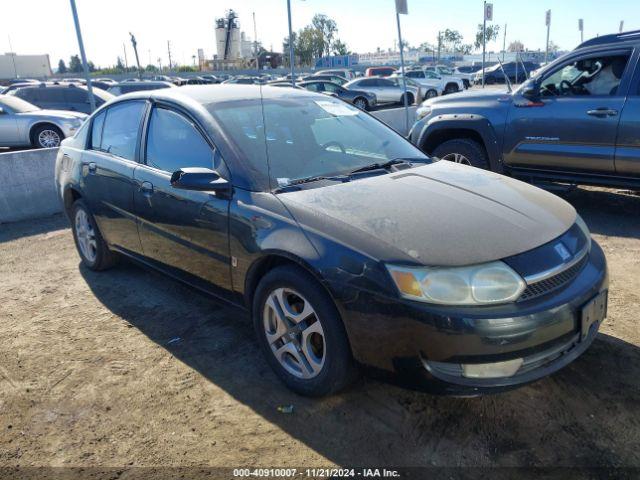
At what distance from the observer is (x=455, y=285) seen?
2.29 metres

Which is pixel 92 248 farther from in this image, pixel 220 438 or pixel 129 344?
pixel 220 438

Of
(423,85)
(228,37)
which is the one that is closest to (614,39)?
(423,85)

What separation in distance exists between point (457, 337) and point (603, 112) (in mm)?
4289

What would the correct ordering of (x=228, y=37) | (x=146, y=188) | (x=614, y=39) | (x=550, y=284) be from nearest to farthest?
1. (x=550, y=284)
2. (x=146, y=188)
3. (x=614, y=39)
4. (x=228, y=37)

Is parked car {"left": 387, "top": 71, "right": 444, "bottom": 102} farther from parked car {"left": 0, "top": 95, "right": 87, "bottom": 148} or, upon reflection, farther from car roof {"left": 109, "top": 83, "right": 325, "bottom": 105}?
car roof {"left": 109, "top": 83, "right": 325, "bottom": 105}

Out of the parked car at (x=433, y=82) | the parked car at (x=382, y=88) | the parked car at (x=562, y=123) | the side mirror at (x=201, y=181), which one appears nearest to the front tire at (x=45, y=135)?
the parked car at (x=562, y=123)

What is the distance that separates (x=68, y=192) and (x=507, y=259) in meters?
4.08

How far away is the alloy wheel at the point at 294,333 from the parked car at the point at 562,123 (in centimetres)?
423

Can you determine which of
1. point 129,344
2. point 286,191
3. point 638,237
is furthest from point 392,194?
point 638,237

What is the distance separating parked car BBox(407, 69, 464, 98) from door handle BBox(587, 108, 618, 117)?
20000 millimetres

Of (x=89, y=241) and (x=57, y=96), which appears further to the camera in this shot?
(x=57, y=96)

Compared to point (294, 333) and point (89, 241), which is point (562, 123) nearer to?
point (294, 333)

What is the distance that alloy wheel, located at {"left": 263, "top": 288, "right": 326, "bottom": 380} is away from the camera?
2682mm

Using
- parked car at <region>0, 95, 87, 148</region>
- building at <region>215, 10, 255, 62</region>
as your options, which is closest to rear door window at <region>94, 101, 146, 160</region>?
parked car at <region>0, 95, 87, 148</region>
